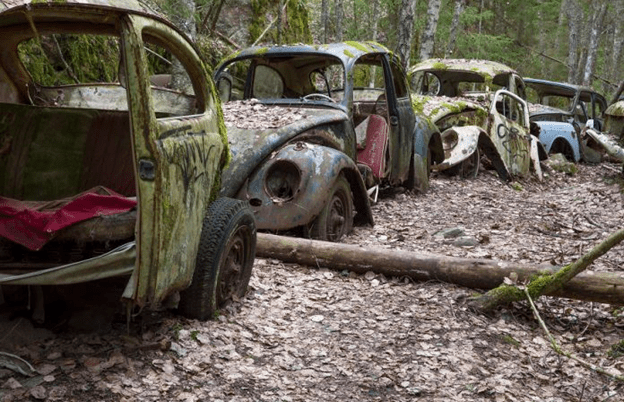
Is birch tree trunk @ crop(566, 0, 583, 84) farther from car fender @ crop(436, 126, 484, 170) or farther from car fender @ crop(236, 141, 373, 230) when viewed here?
car fender @ crop(236, 141, 373, 230)

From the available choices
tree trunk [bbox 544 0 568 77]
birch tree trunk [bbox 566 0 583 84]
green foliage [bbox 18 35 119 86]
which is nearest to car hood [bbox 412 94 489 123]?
green foliage [bbox 18 35 119 86]

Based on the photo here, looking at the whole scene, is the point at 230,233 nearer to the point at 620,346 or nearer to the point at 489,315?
the point at 489,315

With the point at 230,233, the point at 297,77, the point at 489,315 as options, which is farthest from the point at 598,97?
the point at 230,233

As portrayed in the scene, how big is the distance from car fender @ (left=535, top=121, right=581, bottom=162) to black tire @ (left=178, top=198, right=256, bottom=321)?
11.8 m

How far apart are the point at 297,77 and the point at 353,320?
14.6 ft

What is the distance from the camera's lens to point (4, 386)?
3.39 meters

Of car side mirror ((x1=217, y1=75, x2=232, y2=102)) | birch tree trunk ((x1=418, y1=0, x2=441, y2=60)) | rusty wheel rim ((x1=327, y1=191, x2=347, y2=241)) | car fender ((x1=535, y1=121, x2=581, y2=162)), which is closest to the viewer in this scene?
rusty wheel rim ((x1=327, y1=191, x2=347, y2=241))

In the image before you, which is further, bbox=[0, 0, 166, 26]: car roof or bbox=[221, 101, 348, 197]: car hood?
bbox=[221, 101, 348, 197]: car hood

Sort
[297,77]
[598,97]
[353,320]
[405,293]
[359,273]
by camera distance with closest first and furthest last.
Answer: [353,320] → [405,293] → [359,273] → [297,77] → [598,97]

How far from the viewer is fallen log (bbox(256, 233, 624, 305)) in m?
4.77

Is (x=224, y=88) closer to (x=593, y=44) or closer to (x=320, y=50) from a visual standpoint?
(x=320, y=50)

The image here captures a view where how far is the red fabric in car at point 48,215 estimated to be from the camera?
12.4ft

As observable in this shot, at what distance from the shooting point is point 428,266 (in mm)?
5594

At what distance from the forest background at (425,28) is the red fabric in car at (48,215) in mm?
5958
